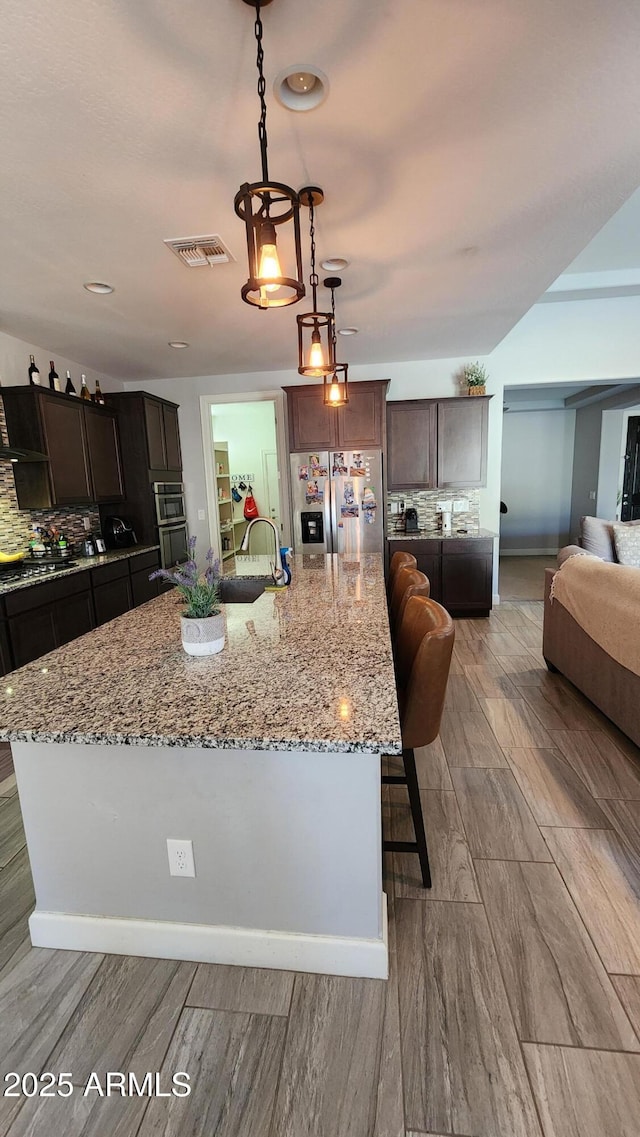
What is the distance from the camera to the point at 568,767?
2.33 metres

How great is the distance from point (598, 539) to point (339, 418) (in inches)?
100

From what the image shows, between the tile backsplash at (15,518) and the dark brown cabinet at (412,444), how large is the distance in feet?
10.2

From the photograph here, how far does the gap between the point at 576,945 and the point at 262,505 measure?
6723 mm

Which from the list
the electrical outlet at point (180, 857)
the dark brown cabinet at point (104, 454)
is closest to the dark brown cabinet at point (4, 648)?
the dark brown cabinet at point (104, 454)

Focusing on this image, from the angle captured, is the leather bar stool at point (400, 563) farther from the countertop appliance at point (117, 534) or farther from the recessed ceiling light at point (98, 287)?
the countertop appliance at point (117, 534)

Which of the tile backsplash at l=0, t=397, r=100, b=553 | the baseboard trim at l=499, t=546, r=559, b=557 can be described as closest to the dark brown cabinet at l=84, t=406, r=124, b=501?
the tile backsplash at l=0, t=397, r=100, b=553

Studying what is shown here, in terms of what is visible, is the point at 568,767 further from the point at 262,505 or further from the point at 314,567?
the point at 262,505

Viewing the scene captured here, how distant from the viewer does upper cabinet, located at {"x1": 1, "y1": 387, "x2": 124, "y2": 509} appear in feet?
11.6

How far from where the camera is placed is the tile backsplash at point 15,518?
141 inches

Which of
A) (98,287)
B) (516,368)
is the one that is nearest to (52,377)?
(98,287)

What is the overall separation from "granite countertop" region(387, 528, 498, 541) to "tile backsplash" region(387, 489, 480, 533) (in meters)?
0.14

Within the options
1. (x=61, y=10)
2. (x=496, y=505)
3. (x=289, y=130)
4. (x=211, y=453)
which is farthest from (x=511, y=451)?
(x=61, y=10)

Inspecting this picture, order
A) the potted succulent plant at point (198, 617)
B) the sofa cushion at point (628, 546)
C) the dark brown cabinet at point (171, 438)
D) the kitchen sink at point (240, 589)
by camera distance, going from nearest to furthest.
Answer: the potted succulent plant at point (198, 617), the kitchen sink at point (240, 589), the sofa cushion at point (628, 546), the dark brown cabinet at point (171, 438)

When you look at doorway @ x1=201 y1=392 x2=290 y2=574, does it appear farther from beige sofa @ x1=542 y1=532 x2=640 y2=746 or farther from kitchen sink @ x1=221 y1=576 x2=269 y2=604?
beige sofa @ x1=542 y1=532 x2=640 y2=746
